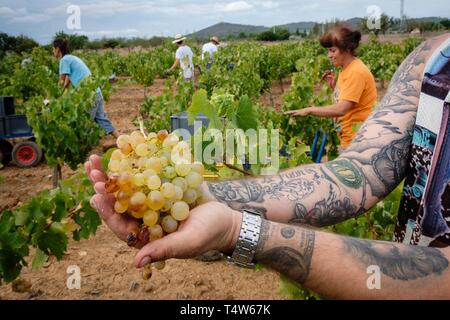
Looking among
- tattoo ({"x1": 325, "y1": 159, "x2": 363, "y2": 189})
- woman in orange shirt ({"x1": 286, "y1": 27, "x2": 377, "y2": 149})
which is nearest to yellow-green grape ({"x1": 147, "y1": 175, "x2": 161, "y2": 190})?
tattoo ({"x1": 325, "y1": 159, "x2": 363, "y2": 189})

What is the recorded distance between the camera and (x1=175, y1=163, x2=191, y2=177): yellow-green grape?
1148mm

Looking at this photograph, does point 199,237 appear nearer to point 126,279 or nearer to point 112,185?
point 112,185

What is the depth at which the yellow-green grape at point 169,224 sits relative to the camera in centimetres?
108

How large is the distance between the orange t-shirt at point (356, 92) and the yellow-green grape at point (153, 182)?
353 centimetres

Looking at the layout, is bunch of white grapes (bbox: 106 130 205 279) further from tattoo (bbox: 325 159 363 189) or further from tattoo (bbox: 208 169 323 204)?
tattoo (bbox: 325 159 363 189)

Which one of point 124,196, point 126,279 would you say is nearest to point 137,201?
point 124,196

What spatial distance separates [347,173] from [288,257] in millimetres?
537

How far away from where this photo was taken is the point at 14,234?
2.59m

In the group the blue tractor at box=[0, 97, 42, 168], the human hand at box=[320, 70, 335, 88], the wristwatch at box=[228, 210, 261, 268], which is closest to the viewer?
the wristwatch at box=[228, 210, 261, 268]

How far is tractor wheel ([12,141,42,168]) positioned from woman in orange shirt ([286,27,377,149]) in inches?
185

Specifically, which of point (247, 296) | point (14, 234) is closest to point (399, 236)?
point (14, 234)

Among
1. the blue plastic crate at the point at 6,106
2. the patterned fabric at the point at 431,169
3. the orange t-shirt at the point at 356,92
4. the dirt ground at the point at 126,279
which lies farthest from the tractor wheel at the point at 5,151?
the patterned fabric at the point at 431,169

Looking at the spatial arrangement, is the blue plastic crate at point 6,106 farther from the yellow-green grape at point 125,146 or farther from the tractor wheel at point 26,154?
the yellow-green grape at point 125,146
